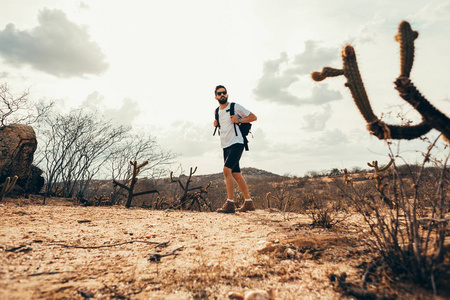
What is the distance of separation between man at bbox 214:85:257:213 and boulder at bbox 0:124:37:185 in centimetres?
664

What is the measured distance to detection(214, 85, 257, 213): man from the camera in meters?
5.41

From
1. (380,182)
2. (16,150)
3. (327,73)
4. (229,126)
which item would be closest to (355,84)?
(327,73)

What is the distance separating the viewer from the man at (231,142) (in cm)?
541

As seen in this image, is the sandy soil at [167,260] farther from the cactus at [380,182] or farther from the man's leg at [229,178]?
the man's leg at [229,178]

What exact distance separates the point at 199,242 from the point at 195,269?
85 cm

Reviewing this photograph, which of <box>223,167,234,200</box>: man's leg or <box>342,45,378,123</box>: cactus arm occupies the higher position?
<box>342,45,378,123</box>: cactus arm

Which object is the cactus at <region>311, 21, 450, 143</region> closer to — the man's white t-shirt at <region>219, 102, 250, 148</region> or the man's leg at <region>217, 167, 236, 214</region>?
the man's white t-shirt at <region>219, 102, 250, 148</region>

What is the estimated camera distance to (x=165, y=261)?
92.8 inches

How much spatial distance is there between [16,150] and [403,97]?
9807mm

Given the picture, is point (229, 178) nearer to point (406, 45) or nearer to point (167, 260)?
point (167, 260)

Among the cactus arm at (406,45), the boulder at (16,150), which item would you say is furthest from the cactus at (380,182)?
the boulder at (16,150)

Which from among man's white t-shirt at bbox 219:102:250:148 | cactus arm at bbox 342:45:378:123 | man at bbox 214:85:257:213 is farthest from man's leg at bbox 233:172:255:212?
cactus arm at bbox 342:45:378:123

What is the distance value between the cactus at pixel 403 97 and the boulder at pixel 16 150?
9.29 m

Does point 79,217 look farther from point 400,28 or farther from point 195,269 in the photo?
point 400,28
